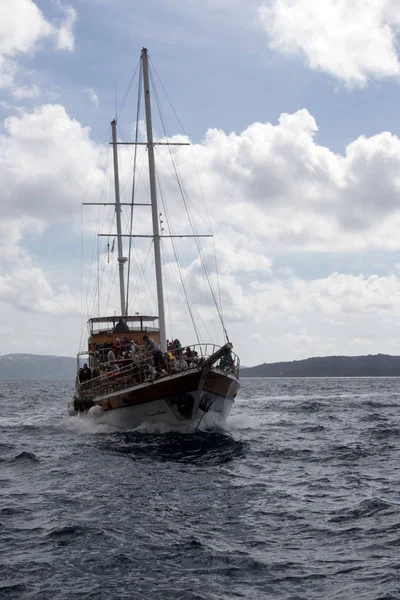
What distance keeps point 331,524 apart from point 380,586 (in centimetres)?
285

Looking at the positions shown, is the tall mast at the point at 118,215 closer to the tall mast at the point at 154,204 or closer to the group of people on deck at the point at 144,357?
the group of people on deck at the point at 144,357

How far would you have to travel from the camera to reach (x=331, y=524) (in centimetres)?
1064

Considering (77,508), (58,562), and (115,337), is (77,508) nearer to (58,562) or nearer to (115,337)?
(58,562)

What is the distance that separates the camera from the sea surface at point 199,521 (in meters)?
8.05

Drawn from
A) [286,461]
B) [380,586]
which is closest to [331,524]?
[380,586]

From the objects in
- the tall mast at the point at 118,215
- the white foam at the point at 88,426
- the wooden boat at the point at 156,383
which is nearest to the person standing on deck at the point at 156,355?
the wooden boat at the point at 156,383

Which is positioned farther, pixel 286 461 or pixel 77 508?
pixel 286 461

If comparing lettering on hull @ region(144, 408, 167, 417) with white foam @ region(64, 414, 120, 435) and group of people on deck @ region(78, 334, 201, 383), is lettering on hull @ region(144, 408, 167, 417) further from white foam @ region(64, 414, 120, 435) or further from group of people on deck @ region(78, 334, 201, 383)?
white foam @ region(64, 414, 120, 435)

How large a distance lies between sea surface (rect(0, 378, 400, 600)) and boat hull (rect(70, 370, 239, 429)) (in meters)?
1.14

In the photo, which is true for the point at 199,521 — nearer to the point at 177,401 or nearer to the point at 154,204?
the point at 177,401

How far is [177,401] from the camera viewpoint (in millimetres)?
21297

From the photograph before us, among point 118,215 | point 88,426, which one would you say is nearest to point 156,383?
point 88,426

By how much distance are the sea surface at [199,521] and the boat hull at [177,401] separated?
1138 millimetres

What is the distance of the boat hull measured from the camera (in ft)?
69.2
